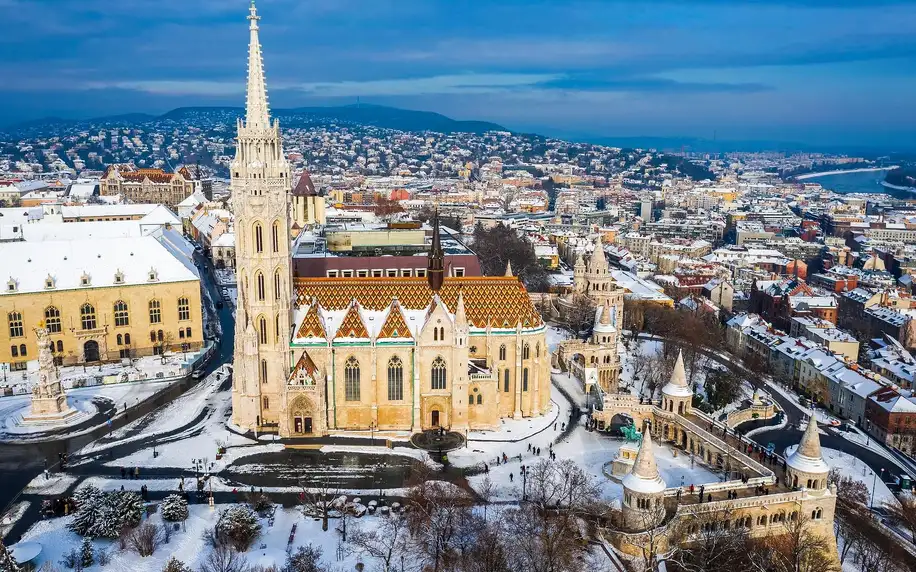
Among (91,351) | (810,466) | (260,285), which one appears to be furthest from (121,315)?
(810,466)

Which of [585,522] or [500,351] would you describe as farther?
[500,351]

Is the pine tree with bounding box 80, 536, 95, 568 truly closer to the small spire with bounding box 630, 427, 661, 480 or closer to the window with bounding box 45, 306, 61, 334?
the small spire with bounding box 630, 427, 661, 480

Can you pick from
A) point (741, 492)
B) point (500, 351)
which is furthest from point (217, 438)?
point (741, 492)

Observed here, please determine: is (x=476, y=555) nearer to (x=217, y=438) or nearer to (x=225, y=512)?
(x=225, y=512)

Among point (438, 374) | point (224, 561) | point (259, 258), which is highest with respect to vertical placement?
point (259, 258)

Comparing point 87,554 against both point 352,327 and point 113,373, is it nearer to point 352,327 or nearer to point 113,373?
point 352,327

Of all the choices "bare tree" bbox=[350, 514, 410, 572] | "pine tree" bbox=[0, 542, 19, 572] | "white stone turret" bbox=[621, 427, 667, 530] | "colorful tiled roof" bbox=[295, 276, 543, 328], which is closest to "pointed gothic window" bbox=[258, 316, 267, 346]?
"colorful tiled roof" bbox=[295, 276, 543, 328]

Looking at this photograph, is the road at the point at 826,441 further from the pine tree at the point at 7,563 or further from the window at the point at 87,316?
the window at the point at 87,316
